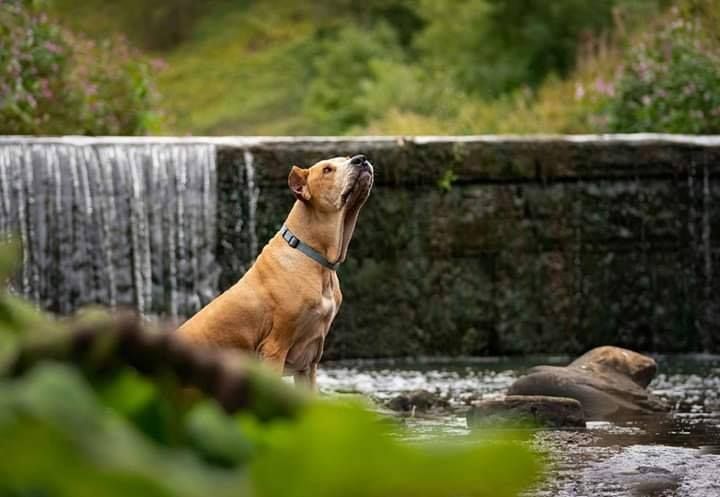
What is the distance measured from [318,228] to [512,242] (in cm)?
465

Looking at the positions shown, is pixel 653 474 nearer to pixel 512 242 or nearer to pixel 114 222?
pixel 512 242

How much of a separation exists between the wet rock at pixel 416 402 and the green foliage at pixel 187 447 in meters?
6.58

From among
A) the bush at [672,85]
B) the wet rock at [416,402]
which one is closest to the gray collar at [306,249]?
the wet rock at [416,402]

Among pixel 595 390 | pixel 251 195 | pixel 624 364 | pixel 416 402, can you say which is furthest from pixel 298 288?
pixel 251 195

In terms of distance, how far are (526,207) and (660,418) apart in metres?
3.60

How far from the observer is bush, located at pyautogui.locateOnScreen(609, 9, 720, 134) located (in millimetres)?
13109

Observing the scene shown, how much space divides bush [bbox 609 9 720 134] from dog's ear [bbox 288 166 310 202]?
25.0 feet

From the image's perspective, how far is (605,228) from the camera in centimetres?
1076

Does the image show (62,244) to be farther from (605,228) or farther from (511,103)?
(511,103)

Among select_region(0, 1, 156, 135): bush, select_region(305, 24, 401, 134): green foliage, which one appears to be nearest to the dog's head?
select_region(0, 1, 156, 135): bush

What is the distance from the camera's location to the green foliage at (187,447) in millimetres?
672

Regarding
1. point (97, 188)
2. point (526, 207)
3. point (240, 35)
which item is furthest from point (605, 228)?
point (240, 35)

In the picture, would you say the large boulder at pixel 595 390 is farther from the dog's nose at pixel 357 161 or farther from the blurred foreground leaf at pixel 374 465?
the blurred foreground leaf at pixel 374 465

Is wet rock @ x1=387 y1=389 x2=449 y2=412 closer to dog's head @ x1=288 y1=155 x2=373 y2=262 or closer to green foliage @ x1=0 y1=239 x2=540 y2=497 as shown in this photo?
dog's head @ x1=288 y1=155 x2=373 y2=262
